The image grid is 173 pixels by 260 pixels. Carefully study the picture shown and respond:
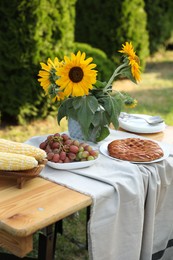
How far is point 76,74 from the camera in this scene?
203 cm

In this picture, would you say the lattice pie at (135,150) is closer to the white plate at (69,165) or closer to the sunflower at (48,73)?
the white plate at (69,165)

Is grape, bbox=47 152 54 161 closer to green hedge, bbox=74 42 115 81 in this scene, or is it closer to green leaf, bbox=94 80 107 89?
green leaf, bbox=94 80 107 89

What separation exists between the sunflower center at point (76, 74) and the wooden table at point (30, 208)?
0.47 metres

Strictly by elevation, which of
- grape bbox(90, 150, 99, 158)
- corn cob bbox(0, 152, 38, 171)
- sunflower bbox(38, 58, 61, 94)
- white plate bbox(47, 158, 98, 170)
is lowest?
white plate bbox(47, 158, 98, 170)

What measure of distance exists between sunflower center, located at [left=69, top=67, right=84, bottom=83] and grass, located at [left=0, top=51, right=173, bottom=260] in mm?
587

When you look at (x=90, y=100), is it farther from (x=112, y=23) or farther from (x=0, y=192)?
(x=112, y=23)

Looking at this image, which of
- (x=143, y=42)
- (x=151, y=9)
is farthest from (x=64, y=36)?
(x=151, y=9)

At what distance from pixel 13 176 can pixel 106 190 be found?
36 centimetres

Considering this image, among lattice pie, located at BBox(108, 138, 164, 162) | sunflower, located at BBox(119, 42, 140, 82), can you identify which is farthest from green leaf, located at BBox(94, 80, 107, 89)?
lattice pie, located at BBox(108, 138, 164, 162)

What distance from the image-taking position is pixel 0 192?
174 cm

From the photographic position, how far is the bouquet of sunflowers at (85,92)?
203cm

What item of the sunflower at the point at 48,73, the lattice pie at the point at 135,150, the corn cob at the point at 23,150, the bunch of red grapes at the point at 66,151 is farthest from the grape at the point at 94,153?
the sunflower at the point at 48,73

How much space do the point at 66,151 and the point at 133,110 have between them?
3.84 meters

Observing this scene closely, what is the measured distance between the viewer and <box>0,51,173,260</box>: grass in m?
2.87
